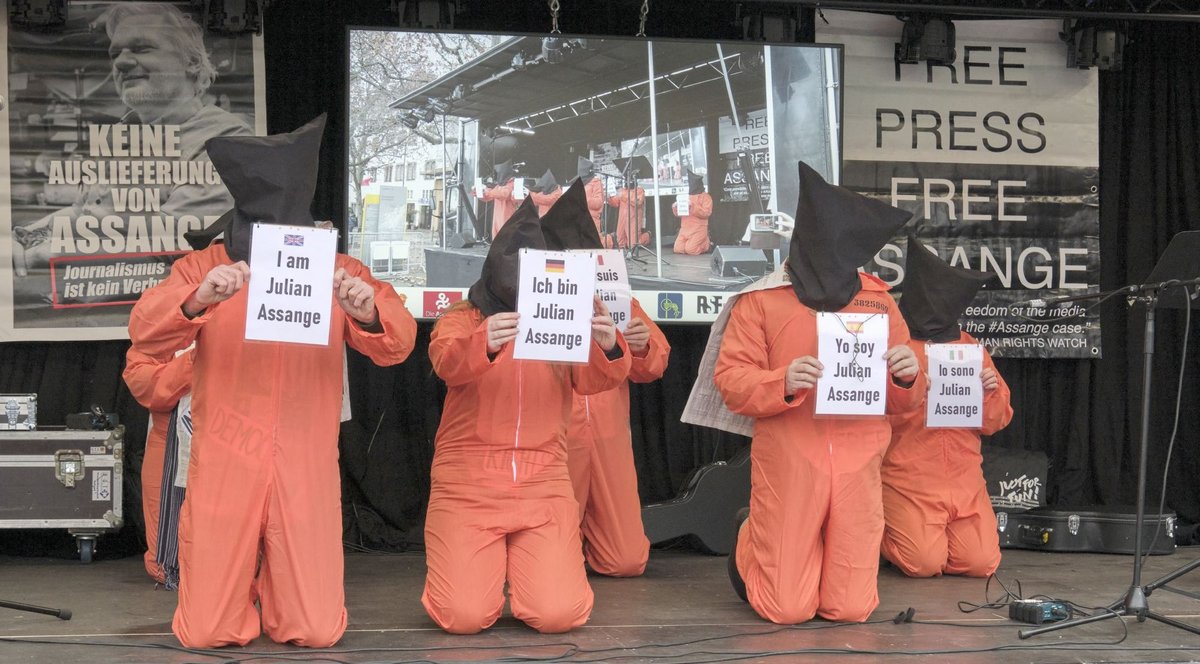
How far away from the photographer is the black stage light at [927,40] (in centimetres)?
696

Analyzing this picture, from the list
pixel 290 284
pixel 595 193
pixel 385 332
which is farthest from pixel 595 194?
pixel 290 284

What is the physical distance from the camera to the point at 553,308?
13.8 feet

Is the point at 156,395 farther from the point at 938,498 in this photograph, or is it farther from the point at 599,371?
the point at 938,498

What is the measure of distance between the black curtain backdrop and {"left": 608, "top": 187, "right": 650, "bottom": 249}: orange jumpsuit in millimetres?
799

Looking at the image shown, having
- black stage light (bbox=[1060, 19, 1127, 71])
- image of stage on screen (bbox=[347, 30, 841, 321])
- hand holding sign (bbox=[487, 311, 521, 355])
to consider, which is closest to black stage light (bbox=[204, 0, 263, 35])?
image of stage on screen (bbox=[347, 30, 841, 321])

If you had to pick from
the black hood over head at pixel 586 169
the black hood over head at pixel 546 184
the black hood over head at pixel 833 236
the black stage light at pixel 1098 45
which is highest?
the black stage light at pixel 1098 45

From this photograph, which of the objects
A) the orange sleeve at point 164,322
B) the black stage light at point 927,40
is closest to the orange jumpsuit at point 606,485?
the orange sleeve at point 164,322

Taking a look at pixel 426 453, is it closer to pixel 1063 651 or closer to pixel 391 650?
pixel 391 650

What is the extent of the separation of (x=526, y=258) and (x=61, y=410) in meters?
3.68

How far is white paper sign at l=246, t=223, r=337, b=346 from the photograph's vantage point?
3826mm

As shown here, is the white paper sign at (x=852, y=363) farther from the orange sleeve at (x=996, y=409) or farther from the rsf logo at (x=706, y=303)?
the rsf logo at (x=706, y=303)

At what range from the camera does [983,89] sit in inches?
286

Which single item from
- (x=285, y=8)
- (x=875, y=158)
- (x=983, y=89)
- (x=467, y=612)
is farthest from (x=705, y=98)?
(x=467, y=612)

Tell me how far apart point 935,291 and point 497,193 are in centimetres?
231
